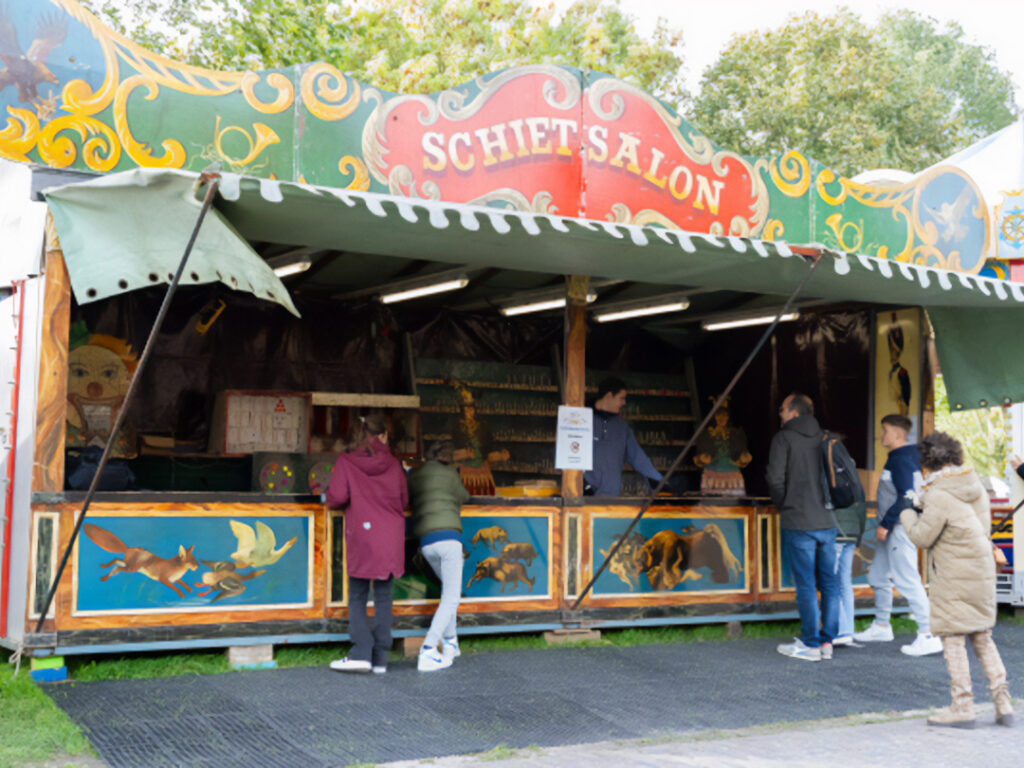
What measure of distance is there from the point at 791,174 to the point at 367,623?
5.36 meters

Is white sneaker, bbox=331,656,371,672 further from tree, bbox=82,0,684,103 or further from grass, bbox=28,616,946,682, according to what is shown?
tree, bbox=82,0,684,103

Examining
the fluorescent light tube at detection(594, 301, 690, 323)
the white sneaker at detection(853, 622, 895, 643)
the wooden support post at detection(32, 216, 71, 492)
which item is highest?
the fluorescent light tube at detection(594, 301, 690, 323)

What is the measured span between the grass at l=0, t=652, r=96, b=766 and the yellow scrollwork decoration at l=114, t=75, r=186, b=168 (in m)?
3.23

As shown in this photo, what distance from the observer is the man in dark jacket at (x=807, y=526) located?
26.3 ft

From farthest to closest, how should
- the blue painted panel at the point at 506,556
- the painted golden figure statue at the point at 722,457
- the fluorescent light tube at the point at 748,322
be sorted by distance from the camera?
the painted golden figure statue at the point at 722,457, the fluorescent light tube at the point at 748,322, the blue painted panel at the point at 506,556

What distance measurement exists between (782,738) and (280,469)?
5639mm

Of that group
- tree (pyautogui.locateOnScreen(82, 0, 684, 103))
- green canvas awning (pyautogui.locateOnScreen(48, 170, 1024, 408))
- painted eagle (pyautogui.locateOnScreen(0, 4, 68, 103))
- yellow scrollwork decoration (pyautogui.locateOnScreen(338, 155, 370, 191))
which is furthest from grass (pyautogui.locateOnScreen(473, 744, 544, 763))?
tree (pyautogui.locateOnScreen(82, 0, 684, 103))

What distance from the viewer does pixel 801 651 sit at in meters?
8.03

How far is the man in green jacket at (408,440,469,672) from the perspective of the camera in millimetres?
Answer: 7223

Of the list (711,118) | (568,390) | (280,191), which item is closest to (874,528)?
(568,390)

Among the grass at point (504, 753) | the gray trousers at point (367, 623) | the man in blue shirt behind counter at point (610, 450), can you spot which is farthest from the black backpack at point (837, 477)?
the grass at point (504, 753)

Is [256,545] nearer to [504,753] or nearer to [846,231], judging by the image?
[504,753]

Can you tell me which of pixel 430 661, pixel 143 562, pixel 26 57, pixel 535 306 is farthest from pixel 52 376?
pixel 535 306

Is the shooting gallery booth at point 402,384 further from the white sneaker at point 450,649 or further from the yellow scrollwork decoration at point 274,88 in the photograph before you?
the yellow scrollwork decoration at point 274,88
